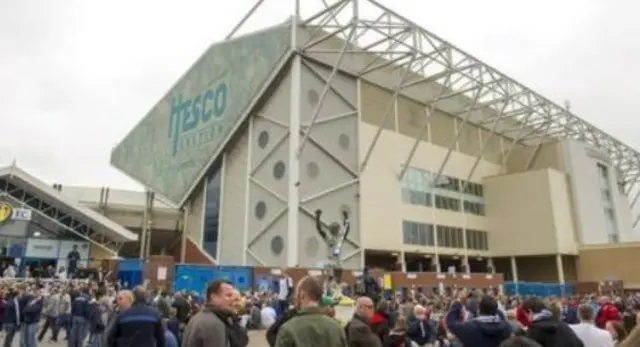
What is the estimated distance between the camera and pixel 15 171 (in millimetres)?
27359

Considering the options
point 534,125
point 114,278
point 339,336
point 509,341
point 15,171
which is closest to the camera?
point 339,336

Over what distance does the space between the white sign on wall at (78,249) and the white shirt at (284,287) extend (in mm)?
12106

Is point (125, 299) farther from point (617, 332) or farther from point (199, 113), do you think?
point (199, 113)

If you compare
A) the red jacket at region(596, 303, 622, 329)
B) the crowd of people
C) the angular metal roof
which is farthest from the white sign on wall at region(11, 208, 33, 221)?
the red jacket at region(596, 303, 622, 329)

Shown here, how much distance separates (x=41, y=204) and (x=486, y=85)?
103 ft

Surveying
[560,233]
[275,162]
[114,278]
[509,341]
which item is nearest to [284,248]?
[275,162]

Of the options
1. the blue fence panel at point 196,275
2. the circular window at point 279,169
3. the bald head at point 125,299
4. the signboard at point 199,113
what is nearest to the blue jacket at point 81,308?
the bald head at point 125,299

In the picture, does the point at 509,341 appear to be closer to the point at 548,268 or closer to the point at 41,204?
the point at 41,204

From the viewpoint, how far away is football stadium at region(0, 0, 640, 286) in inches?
1364

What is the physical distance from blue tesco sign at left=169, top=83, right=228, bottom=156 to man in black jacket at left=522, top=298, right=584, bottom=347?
35382mm

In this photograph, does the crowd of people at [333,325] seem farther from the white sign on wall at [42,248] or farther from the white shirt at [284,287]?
the white sign on wall at [42,248]

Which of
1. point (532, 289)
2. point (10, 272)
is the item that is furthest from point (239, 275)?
point (532, 289)

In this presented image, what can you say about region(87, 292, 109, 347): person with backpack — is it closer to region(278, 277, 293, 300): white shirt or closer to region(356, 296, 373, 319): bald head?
region(356, 296, 373, 319): bald head

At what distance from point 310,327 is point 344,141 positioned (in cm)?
3377
